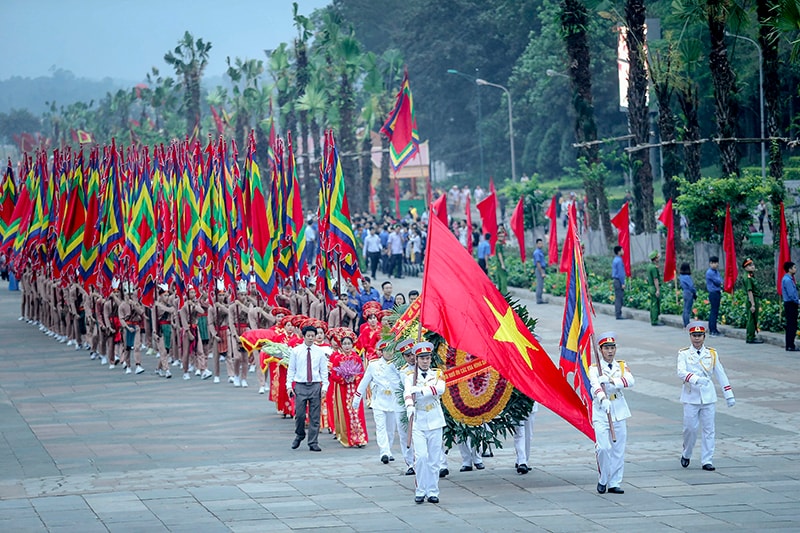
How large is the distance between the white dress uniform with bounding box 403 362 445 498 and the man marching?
4.94 feet

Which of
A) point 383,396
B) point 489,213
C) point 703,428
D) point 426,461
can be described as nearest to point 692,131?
→ point 489,213

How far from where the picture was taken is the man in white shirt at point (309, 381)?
16.6m

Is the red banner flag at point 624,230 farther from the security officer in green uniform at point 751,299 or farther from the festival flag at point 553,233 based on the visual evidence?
the security officer in green uniform at point 751,299

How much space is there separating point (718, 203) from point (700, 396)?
16492mm

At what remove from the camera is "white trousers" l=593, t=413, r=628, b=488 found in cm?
1330

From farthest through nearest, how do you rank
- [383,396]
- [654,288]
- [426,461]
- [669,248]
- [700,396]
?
[669,248] < [654,288] < [383,396] < [700,396] < [426,461]

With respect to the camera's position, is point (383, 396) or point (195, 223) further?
point (195, 223)

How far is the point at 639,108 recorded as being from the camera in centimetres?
3816

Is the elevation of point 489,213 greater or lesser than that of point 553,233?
greater

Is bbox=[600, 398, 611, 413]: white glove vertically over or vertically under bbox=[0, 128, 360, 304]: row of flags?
under

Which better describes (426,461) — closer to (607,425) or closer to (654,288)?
(607,425)

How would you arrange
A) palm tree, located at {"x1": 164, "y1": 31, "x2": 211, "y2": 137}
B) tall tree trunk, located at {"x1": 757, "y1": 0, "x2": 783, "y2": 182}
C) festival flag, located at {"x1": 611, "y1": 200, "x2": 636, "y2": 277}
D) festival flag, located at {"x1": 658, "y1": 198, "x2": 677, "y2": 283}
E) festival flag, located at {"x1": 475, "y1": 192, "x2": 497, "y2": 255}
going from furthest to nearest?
palm tree, located at {"x1": 164, "y1": 31, "x2": 211, "y2": 137}
festival flag, located at {"x1": 475, "y1": 192, "x2": 497, "y2": 255}
festival flag, located at {"x1": 611, "y1": 200, "x2": 636, "y2": 277}
festival flag, located at {"x1": 658, "y1": 198, "x2": 677, "y2": 283}
tall tree trunk, located at {"x1": 757, "y1": 0, "x2": 783, "y2": 182}

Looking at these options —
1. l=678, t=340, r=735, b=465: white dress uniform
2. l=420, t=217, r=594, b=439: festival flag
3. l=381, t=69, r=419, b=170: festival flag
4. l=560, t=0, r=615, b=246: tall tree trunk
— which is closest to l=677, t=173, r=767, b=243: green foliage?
l=560, t=0, r=615, b=246: tall tree trunk

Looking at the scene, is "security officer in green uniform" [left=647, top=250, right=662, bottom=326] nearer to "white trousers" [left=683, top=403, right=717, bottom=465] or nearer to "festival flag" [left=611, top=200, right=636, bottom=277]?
"festival flag" [left=611, top=200, right=636, bottom=277]
